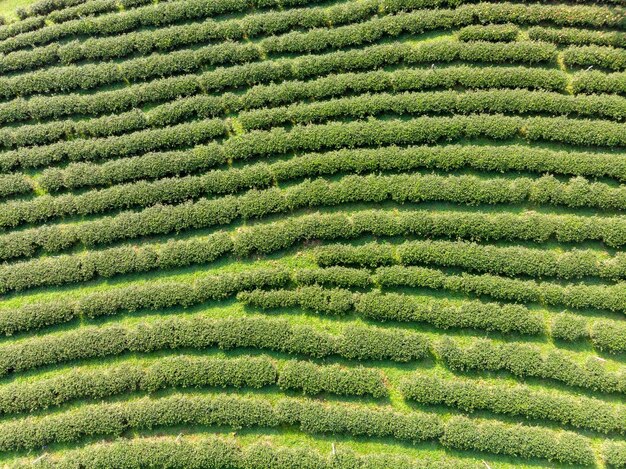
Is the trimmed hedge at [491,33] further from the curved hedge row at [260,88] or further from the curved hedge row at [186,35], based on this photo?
the curved hedge row at [186,35]

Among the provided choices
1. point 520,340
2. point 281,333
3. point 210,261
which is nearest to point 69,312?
point 210,261

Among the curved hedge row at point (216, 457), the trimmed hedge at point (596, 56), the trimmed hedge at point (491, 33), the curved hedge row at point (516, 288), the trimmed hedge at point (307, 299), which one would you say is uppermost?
the trimmed hedge at point (491, 33)

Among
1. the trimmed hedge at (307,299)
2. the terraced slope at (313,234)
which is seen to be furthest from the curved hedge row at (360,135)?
the trimmed hedge at (307,299)

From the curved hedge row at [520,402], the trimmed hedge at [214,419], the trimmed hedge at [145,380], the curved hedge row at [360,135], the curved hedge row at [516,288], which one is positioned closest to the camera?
the curved hedge row at [520,402]

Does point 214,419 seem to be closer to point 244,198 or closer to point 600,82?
point 244,198

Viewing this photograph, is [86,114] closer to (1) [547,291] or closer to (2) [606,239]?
(1) [547,291]

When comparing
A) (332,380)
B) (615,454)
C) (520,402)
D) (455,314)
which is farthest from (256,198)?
(615,454)

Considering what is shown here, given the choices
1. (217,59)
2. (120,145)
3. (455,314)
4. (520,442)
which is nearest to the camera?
(520,442)
